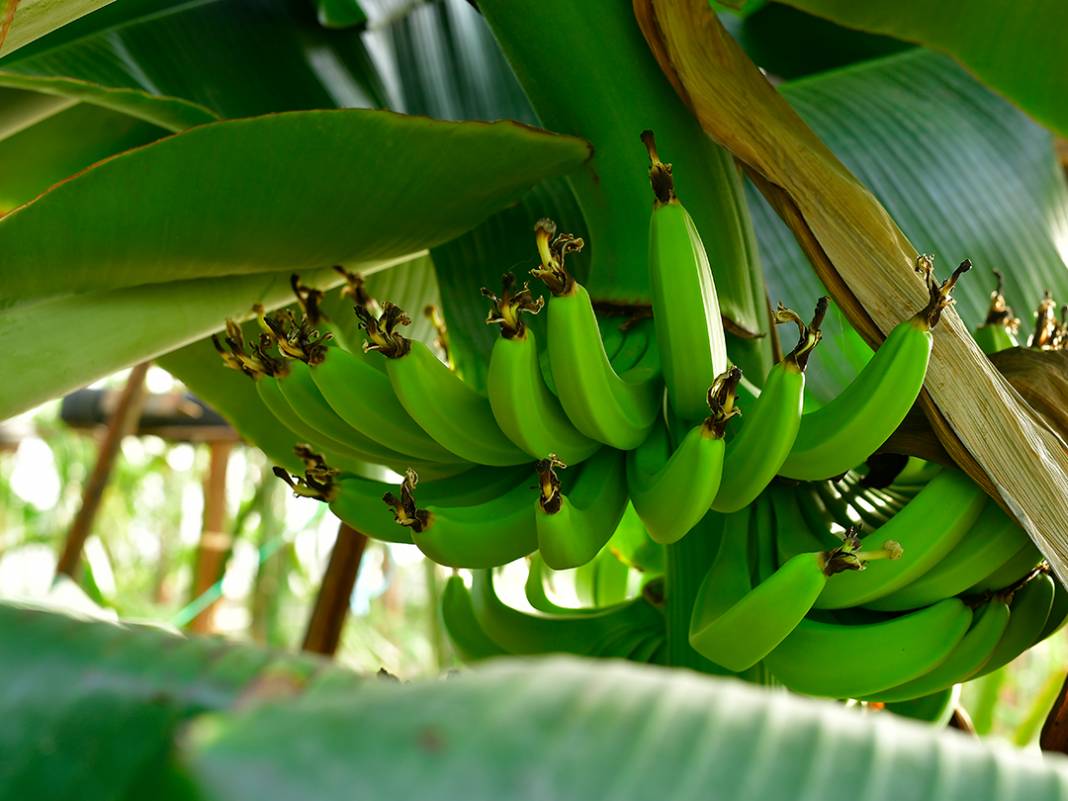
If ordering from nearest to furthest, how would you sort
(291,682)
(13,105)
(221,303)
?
(291,682), (221,303), (13,105)

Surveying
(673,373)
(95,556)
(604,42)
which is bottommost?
(95,556)

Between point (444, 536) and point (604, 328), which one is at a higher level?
point (604, 328)

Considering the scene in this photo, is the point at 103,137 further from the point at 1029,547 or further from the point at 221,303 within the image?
the point at 1029,547

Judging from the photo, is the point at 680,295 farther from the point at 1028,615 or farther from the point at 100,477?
the point at 100,477

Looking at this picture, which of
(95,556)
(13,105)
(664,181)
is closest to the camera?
(664,181)

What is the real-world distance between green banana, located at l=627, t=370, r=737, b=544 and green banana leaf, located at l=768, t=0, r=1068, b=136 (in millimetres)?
359

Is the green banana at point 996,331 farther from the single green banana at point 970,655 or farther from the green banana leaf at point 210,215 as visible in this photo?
the green banana leaf at point 210,215

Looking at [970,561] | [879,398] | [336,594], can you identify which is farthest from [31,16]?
[336,594]

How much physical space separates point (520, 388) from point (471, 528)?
0.08m

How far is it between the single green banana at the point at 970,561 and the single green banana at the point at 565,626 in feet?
0.66

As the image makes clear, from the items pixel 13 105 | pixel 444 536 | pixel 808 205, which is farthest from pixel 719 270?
pixel 13 105

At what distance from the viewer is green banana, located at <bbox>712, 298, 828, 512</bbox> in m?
0.51

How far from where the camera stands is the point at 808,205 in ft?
1.86

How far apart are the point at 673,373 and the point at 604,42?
0.21m
